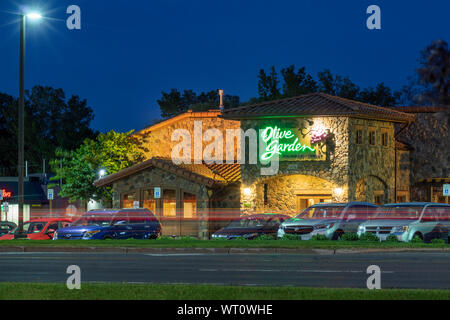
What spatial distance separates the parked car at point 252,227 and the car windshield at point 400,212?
14.9ft

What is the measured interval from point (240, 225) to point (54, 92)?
7638 centimetres

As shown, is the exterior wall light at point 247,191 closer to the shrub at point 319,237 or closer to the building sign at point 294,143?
the building sign at point 294,143

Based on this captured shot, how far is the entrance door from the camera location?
4075 cm

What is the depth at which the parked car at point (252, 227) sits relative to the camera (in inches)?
1207

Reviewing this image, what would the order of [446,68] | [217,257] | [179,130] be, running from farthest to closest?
[179,130] → [217,257] → [446,68]


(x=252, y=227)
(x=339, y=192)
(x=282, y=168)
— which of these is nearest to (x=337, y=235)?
(x=252, y=227)

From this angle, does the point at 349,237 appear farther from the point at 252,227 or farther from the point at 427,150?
the point at 427,150

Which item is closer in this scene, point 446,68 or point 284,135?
point 446,68

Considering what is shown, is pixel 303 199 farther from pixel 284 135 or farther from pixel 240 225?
pixel 240 225

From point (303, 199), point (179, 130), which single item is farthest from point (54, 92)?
point (303, 199)

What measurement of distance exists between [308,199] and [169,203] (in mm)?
7260

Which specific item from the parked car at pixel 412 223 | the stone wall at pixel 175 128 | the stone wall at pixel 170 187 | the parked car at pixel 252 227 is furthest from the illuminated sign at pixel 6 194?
the parked car at pixel 412 223

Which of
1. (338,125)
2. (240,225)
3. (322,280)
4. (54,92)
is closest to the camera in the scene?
(322,280)
